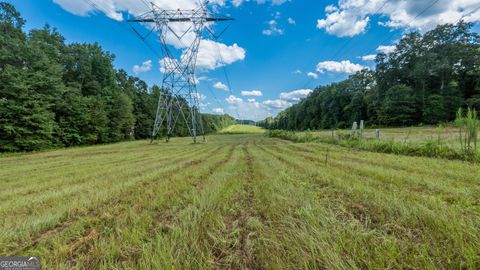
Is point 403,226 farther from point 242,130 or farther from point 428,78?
point 242,130

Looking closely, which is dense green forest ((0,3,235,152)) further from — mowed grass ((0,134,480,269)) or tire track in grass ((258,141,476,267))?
tire track in grass ((258,141,476,267))

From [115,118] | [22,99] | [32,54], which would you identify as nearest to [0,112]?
[22,99]

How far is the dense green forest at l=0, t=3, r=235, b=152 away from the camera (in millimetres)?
16625

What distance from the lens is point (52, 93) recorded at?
67.8 feet

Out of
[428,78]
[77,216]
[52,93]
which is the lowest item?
[77,216]

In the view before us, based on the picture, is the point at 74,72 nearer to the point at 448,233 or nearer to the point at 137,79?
the point at 137,79

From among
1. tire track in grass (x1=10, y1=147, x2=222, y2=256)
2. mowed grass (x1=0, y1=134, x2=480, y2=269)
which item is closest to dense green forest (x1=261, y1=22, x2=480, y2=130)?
mowed grass (x1=0, y1=134, x2=480, y2=269)

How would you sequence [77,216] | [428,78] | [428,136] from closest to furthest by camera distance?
[77,216] < [428,136] < [428,78]

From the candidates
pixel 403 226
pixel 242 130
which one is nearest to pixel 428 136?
pixel 403 226

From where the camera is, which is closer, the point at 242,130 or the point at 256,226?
the point at 256,226

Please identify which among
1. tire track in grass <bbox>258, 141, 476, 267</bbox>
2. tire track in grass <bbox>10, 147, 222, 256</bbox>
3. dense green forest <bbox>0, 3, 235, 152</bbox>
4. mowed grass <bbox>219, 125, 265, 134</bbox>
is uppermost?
dense green forest <bbox>0, 3, 235, 152</bbox>

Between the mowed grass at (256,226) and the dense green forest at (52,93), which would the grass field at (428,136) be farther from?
the dense green forest at (52,93)

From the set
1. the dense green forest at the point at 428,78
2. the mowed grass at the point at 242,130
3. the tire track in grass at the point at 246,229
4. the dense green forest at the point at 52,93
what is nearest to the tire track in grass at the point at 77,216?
the tire track in grass at the point at 246,229

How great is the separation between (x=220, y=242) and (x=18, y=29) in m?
34.7
